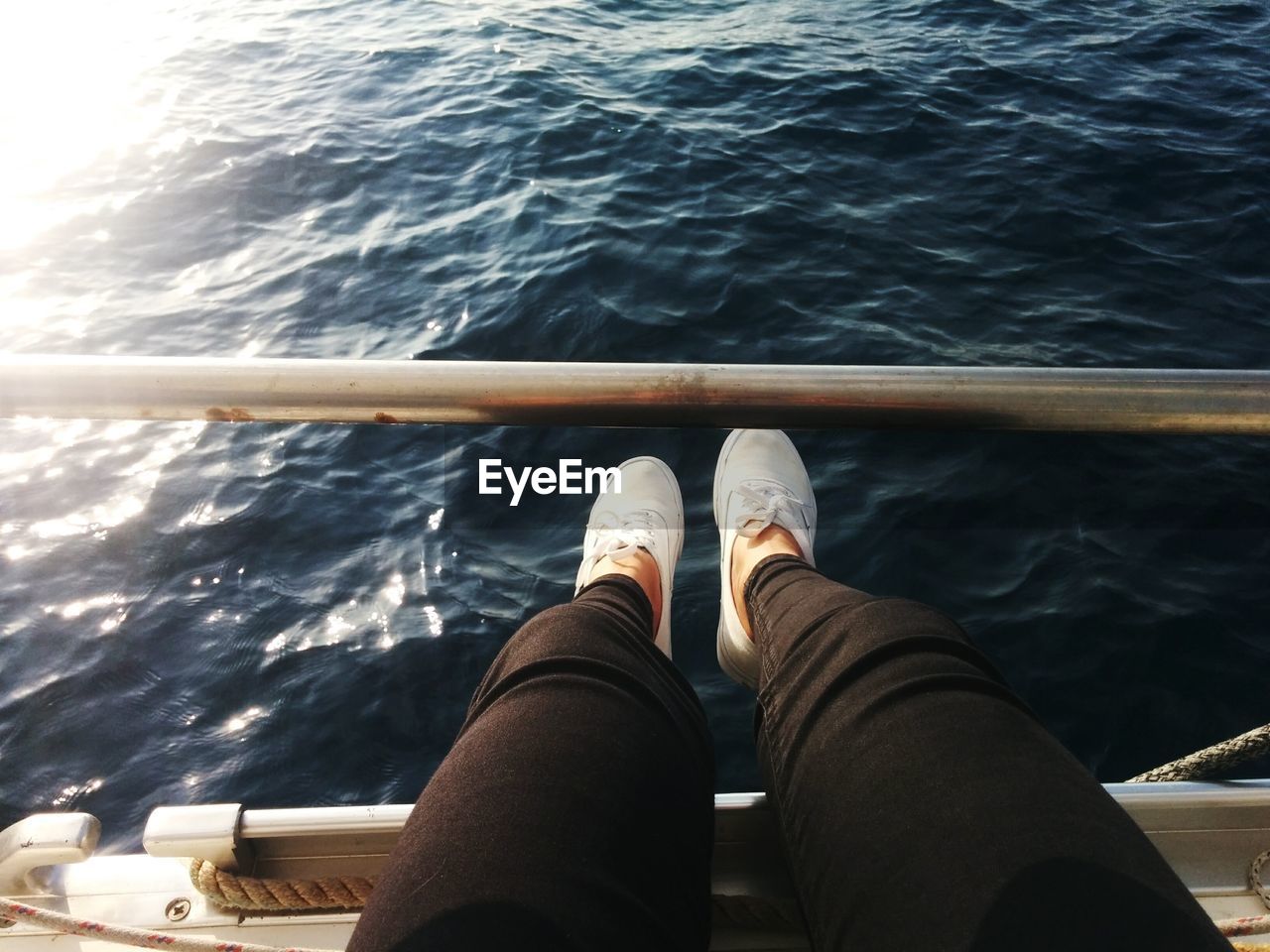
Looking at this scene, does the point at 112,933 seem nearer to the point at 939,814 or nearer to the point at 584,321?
the point at 939,814

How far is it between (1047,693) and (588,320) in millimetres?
2791

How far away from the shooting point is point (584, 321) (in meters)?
4.52

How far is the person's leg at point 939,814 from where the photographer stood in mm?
769

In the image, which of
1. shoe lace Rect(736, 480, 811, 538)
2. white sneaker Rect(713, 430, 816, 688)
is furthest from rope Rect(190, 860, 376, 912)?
shoe lace Rect(736, 480, 811, 538)

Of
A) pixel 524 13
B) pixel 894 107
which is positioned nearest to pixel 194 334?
pixel 894 107

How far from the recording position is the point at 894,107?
6.57 m

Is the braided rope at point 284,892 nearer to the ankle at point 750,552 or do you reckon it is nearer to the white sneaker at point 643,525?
the white sneaker at point 643,525

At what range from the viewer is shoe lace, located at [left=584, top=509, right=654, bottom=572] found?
2.20 metres

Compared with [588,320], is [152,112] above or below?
above

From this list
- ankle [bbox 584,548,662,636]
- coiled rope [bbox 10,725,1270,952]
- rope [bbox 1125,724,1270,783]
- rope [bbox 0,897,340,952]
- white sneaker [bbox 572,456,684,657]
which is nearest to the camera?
rope [bbox 0,897,340,952]

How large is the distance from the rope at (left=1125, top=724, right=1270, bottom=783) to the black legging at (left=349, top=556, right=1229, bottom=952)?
426mm

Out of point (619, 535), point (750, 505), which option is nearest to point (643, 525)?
point (619, 535)

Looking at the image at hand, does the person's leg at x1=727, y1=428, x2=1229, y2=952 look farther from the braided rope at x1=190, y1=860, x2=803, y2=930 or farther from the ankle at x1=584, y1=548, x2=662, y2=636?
the ankle at x1=584, y1=548, x2=662, y2=636

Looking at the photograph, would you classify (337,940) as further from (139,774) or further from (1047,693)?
(1047,693)
